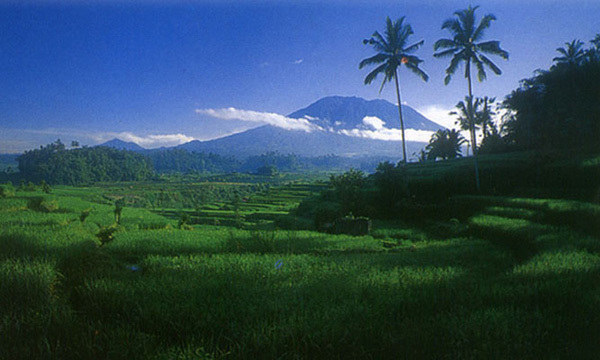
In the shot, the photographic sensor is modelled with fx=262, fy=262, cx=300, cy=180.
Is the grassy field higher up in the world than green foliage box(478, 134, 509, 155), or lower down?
lower down

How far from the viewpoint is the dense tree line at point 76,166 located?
60575mm

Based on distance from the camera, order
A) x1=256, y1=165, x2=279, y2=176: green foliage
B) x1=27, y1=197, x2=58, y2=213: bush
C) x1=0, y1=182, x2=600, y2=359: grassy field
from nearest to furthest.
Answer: x1=0, y1=182, x2=600, y2=359: grassy field < x1=27, y1=197, x2=58, y2=213: bush < x1=256, y1=165, x2=279, y2=176: green foliage

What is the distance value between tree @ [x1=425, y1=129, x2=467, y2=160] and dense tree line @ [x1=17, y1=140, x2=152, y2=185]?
82.2m

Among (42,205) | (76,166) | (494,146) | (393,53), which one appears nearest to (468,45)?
(393,53)

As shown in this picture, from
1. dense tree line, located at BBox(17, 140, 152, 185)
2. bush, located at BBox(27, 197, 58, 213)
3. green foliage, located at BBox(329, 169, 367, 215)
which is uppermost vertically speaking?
dense tree line, located at BBox(17, 140, 152, 185)

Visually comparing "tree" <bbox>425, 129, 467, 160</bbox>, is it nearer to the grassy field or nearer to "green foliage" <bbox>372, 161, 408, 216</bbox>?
"green foliage" <bbox>372, 161, 408, 216</bbox>

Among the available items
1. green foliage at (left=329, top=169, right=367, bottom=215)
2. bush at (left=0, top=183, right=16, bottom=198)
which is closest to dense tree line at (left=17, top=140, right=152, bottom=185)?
bush at (left=0, top=183, right=16, bottom=198)

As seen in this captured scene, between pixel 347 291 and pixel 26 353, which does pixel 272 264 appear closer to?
pixel 347 291

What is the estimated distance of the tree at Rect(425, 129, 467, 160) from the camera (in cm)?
4618

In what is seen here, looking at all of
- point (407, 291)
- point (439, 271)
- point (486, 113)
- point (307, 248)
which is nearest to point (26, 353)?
point (407, 291)

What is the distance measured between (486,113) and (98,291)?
186 ft

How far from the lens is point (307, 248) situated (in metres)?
8.91

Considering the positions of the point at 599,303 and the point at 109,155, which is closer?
the point at 599,303

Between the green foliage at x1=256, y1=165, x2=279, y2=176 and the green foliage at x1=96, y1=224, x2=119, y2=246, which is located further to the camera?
the green foliage at x1=256, y1=165, x2=279, y2=176
